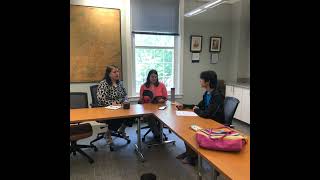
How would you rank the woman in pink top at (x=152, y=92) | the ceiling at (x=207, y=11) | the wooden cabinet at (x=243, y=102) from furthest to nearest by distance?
the ceiling at (x=207, y=11), the wooden cabinet at (x=243, y=102), the woman in pink top at (x=152, y=92)

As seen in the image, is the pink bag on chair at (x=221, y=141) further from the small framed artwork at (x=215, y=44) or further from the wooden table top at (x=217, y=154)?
the small framed artwork at (x=215, y=44)

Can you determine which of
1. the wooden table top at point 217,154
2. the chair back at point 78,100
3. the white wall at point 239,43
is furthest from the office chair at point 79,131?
the white wall at point 239,43

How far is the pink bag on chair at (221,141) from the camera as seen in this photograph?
72.6 inches

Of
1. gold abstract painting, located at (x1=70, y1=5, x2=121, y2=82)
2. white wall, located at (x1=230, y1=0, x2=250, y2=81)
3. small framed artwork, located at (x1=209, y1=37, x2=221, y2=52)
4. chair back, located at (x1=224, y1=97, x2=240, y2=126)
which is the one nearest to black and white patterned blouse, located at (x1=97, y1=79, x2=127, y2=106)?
gold abstract painting, located at (x1=70, y1=5, x2=121, y2=82)

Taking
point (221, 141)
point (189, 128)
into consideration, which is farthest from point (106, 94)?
point (221, 141)

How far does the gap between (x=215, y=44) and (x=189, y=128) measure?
141 inches

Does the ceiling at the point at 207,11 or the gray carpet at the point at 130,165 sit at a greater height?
the ceiling at the point at 207,11

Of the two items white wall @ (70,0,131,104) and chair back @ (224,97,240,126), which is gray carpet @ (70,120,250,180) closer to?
chair back @ (224,97,240,126)

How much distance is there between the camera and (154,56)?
5348mm

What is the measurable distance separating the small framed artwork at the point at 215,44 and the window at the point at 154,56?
870 mm

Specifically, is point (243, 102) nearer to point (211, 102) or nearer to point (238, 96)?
point (238, 96)

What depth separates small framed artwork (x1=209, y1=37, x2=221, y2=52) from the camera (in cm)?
561
